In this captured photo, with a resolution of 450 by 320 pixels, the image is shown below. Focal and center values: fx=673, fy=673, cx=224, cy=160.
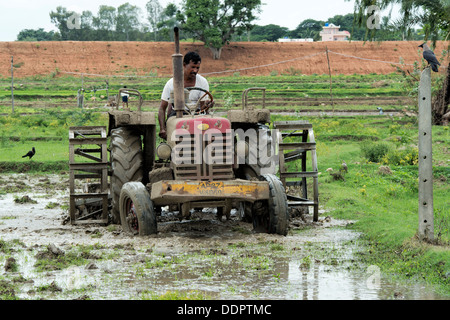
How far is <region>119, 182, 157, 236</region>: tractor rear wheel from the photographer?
8.76 metres

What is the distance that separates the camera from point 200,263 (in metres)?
7.60

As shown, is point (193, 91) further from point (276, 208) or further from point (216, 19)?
point (216, 19)

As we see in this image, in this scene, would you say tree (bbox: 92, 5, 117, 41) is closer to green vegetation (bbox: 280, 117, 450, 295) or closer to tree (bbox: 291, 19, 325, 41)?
tree (bbox: 291, 19, 325, 41)

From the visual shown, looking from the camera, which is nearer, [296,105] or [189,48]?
[296,105]

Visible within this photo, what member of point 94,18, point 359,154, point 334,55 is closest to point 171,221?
point 359,154

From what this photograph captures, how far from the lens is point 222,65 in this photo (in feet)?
235

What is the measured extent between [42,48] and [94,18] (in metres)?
27.2

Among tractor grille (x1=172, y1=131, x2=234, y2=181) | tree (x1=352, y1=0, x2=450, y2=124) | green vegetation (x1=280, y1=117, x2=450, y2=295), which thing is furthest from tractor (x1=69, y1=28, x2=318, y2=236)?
tree (x1=352, y1=0, x2=450, y2=124)

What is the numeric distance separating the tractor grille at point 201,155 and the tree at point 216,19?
58905mm

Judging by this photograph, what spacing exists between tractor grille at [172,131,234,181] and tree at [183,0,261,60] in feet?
193

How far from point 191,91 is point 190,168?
163 centimetres

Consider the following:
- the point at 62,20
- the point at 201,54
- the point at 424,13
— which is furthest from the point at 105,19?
the point at 424,13

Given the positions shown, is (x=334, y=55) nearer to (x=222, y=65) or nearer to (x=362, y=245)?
(x=222, y=65)
